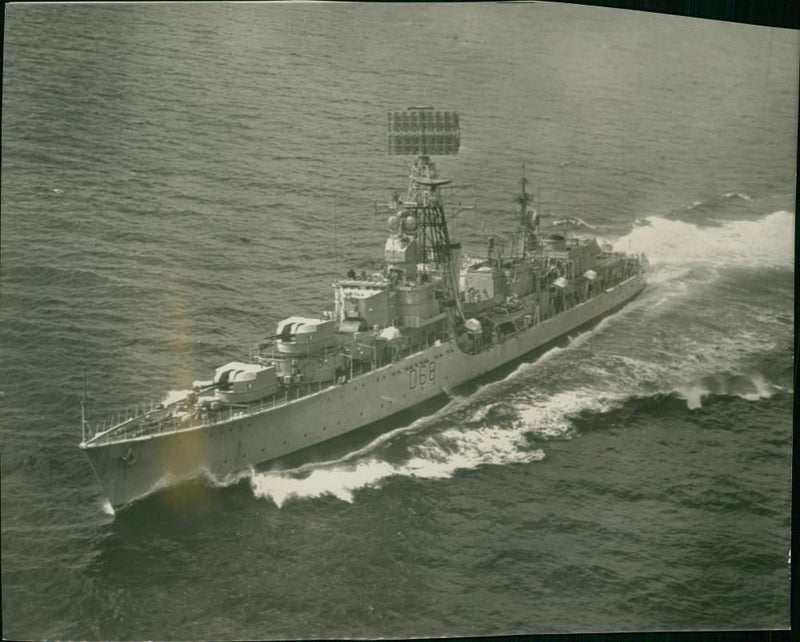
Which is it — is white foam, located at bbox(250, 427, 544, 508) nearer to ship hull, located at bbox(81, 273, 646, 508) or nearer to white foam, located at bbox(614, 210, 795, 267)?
ship hull, located at bbox(81, 273, 646, 508)

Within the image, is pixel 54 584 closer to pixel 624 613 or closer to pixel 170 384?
pixel 170 384

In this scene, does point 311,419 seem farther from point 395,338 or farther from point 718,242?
point 718,242

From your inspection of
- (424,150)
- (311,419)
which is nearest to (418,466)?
(311,419)

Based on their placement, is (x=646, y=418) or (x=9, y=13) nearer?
(x=9, y=13)

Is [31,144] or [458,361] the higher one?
[31,144]

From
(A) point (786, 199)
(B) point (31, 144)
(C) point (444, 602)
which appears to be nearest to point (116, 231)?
(B) point (31, 144)
